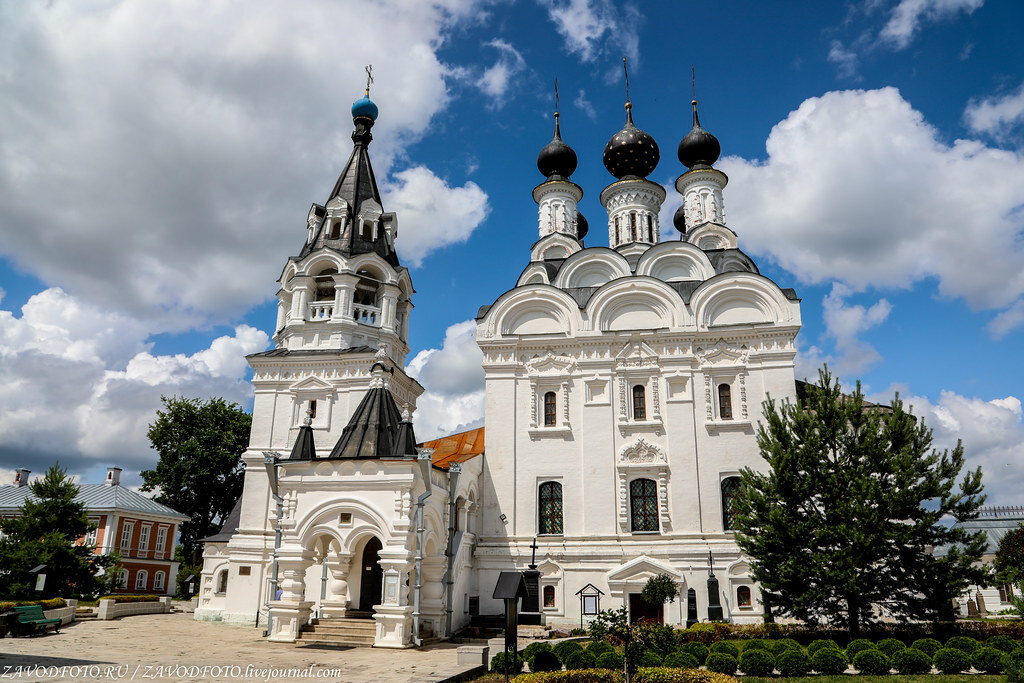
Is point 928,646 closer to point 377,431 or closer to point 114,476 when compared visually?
point 377,431

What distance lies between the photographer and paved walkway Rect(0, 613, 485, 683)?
10188mm

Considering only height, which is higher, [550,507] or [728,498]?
[728,498]

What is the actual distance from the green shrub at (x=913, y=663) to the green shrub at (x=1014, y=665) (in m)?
1.06

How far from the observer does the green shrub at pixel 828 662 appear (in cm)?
1132

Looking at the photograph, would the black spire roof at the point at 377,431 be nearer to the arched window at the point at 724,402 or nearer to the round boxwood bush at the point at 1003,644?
the arched window at the point at 724,402

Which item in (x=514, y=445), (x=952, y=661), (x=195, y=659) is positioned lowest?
(x=195, y=659)

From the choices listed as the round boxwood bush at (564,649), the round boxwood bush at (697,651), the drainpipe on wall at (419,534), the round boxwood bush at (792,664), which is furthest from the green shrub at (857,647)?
the drainpipe on wall at (419,534)

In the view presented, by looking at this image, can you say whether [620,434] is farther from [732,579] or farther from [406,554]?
[406,554]

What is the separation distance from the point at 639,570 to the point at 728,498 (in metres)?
3.13

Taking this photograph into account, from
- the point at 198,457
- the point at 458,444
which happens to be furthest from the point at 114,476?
the point at 458,444

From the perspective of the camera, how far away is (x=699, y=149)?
2492 centimetres

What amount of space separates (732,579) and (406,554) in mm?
8621

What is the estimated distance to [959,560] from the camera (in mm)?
Result: 14469

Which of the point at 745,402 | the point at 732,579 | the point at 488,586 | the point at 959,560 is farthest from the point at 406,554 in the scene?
the point at 959,560
